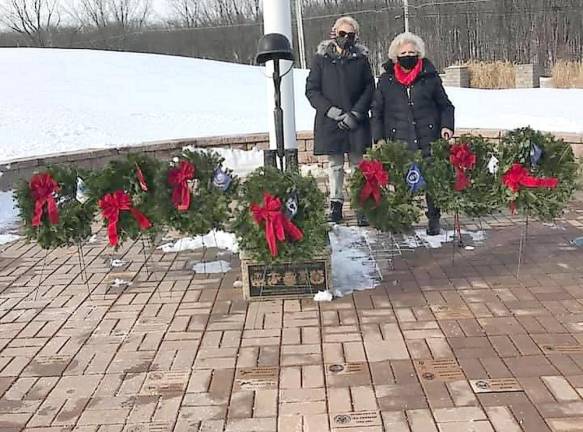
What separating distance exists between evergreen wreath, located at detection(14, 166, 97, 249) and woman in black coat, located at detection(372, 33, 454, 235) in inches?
83.6

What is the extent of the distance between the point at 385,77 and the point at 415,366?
99.4 inches

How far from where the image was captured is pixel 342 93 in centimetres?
530

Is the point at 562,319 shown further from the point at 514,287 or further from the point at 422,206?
the point at 422,206

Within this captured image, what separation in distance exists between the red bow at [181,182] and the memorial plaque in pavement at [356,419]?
1.84 m

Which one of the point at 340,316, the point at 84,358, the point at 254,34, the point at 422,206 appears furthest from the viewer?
the point at 254,34

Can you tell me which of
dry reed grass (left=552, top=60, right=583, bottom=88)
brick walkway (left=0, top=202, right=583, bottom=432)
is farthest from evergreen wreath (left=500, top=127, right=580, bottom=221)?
dry reed grass (left=552, top=60, right=583, bottom=88)

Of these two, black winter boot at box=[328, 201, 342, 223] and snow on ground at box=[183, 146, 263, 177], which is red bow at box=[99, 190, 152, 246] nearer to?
black winter boot at box=[328, 201, 342, 223]

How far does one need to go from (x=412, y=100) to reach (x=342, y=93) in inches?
24.6

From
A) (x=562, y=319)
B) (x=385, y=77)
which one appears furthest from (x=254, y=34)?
(x=562, y=319)

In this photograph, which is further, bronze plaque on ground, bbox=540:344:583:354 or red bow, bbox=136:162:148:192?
red bow, bbox=136:162:148:192

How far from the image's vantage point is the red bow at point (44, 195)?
13.6 feet

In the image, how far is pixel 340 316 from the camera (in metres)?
3.76

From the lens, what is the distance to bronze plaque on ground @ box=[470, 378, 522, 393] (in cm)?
288

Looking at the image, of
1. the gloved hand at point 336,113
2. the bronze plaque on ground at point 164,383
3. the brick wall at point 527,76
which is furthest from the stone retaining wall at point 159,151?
the brick wall at point 527,76
